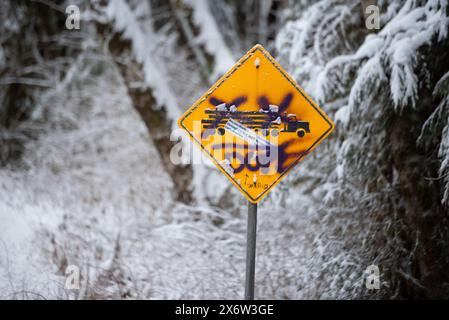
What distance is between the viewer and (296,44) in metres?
4.84

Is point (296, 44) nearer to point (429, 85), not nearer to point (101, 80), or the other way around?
point (429, 85)

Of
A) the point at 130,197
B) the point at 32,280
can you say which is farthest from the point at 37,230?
the point at 130,197

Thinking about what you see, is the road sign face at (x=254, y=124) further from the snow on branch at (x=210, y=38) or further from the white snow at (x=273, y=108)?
the snow on branch at (x=210, y=38)

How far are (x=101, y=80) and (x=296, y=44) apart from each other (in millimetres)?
7788

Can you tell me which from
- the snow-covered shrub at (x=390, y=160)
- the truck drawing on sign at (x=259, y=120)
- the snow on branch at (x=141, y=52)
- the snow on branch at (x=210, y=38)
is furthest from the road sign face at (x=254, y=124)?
the snow on branch at (x=210, y=38)

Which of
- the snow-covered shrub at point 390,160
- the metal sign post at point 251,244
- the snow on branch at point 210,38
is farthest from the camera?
the snow on branch at point 210,38

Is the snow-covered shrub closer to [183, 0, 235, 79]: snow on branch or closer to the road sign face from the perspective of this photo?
the road sign face

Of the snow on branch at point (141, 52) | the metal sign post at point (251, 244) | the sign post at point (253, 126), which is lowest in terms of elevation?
the metal sign post at point (251, 244)

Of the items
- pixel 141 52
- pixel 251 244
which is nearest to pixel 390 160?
pixel 251 244

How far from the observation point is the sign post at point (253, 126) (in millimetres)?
2908

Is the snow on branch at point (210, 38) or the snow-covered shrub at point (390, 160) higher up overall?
the snow on branch at point (210, 38)

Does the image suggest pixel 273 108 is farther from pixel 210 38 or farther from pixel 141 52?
pixel 210 38

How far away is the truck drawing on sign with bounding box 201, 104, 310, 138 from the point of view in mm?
2914
